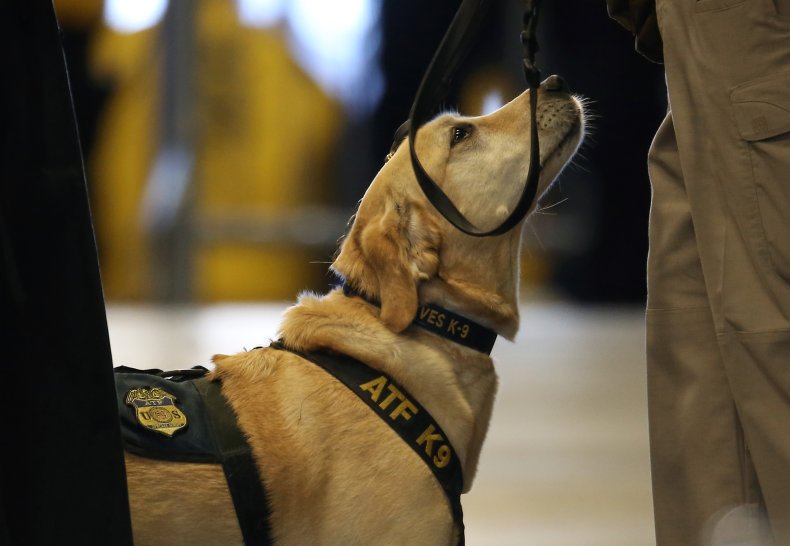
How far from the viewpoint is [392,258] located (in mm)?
2057

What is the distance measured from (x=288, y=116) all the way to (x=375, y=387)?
7003 millimetres

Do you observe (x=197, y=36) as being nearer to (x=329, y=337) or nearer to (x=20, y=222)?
(x=329, y=337)

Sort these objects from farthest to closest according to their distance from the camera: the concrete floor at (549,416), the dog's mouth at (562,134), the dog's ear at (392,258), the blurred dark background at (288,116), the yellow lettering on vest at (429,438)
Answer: the blurred dark background at (288,116)
the concrete floor at (549,416)
the dog's mouth at (562,134)
the dog's ear at (392,258)
the yellow lettering on vest at (429,438)

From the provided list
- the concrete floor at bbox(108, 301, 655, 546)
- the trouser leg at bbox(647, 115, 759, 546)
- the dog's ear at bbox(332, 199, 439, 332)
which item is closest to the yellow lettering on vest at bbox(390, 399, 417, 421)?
the dog's ear at bbox(332, 199, 439, 332)

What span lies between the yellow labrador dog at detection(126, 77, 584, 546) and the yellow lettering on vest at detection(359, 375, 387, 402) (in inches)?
1.3

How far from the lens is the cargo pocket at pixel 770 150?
5.70 feet

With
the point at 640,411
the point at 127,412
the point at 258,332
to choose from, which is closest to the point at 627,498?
the point at 640,411

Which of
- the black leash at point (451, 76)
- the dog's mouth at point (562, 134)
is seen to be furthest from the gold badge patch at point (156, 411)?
the dog's mouth at point (562, 134)

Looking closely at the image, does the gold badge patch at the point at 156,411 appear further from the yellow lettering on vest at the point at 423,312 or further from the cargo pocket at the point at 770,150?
the cargo pocket at the point at 770,150

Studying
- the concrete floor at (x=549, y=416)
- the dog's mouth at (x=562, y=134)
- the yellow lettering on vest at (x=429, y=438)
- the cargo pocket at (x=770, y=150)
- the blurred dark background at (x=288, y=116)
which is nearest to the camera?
the cargo pocket at (x=770, y=150)

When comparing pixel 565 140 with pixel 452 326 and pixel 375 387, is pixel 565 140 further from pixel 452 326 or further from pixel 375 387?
pixel 375 387

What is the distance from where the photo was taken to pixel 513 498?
348cm

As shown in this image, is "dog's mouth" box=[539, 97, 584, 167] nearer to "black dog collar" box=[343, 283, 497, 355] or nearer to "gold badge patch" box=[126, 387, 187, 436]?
"black dog collar" box=[343, 283, 497, 355]

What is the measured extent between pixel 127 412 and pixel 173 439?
11cm
